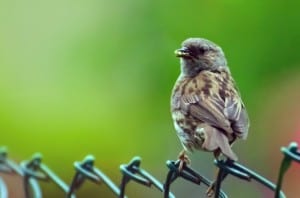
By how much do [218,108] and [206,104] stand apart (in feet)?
0.14

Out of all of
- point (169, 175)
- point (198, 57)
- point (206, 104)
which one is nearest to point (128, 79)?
point (198, 57)

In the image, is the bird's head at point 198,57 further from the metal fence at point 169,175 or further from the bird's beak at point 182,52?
the metal fence at point 169,175

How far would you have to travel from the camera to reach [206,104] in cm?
260

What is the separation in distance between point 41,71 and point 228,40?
0.95m

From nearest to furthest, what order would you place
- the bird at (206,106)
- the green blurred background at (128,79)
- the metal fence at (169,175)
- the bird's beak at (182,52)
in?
the metal fence at (169,175) < the bird at (206,106) < the bird's beak at (182,52) < the green blurred background at (128,79)

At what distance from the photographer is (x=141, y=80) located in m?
4.29

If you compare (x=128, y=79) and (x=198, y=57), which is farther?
(x=128, y=79)

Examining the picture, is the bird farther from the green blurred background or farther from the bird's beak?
the green blurred background

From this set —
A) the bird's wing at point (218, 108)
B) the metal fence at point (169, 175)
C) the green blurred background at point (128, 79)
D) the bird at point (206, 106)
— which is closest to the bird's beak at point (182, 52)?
the bird at point (206, 106)

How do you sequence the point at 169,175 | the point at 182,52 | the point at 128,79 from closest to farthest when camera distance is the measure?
the point at 169,175 → the point at 182,52 → the point at 128,79

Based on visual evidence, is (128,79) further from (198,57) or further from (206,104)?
(206,104)

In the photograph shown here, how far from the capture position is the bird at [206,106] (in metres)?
2.45

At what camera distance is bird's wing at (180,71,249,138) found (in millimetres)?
2469

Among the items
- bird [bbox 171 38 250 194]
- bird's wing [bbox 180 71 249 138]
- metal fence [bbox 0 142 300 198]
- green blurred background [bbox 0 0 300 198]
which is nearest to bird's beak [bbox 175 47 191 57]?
bird [bbox 171 38 250 194]
